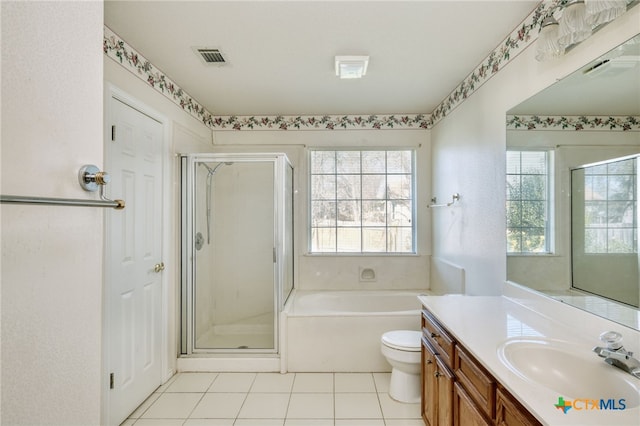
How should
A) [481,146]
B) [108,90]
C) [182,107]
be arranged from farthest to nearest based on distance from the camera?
[182,107] → [481,146] → [108,90]

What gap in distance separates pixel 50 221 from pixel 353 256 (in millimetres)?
3022

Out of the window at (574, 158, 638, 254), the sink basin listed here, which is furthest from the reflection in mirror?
the sink basin

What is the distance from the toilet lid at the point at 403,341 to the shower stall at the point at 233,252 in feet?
3.20

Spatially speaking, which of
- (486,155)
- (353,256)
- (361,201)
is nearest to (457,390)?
(486,155)

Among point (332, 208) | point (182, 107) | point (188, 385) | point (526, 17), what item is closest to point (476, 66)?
point (526, 17)

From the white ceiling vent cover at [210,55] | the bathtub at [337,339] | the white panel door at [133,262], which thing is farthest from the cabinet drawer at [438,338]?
the white ceiling vent cover at [210,55]

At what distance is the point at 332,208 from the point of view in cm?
365

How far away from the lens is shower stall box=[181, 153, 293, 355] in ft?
9.22

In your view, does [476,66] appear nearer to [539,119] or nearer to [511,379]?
[539,119]

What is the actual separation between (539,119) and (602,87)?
1.13 feet

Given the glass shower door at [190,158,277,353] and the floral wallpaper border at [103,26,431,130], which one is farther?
the floral wallpaper border at [103,26,431,130]

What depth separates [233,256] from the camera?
124 inches

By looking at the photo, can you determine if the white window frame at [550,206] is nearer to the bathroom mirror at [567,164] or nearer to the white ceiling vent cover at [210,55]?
the bathroom mirror at [567,164]

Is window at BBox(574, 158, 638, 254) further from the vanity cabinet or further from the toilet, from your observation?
the toilet
